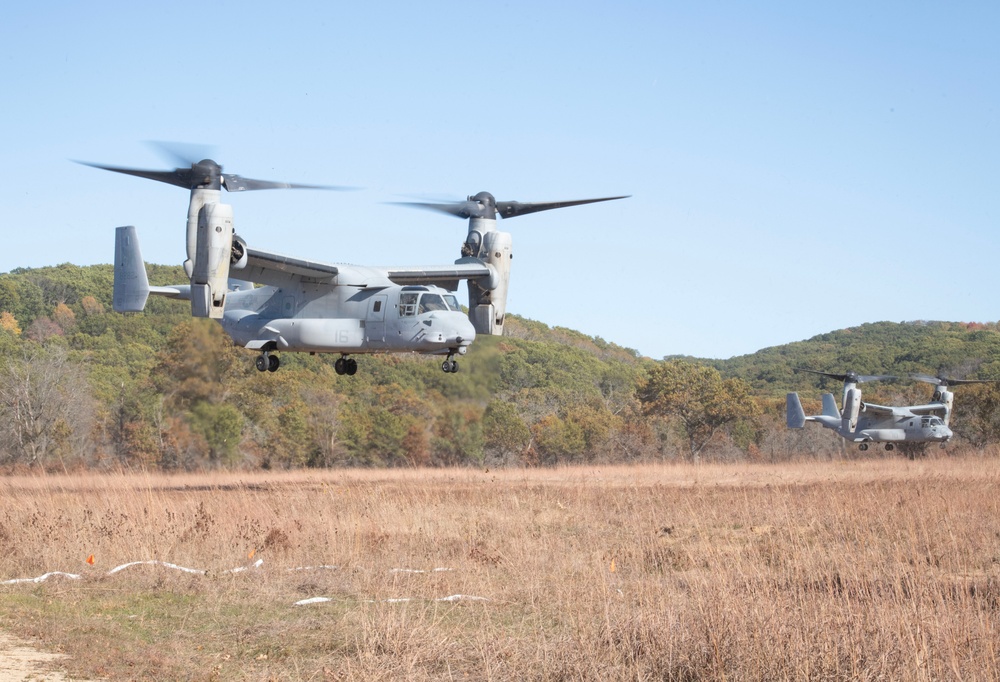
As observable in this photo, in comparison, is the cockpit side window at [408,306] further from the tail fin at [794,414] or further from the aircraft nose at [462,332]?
the tail fin at [794,414]

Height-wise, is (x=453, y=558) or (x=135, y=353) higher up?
(x=135, y=353)

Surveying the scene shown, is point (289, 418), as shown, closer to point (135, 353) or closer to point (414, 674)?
point (135, 353)

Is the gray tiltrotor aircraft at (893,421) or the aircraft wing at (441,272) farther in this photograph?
the gray tiltrotor aircraft at (893,421)

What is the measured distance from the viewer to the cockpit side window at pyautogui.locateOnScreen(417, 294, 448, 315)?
95.1ft

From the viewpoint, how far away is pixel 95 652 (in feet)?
28.8

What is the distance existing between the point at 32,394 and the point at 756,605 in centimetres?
4091

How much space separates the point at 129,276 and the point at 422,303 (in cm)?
791

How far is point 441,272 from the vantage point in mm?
30781

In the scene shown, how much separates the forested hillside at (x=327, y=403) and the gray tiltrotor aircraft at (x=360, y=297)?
5.03 feet

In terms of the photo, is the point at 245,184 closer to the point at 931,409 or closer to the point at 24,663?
the point at 24,663

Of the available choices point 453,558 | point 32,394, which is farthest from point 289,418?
point 453,558

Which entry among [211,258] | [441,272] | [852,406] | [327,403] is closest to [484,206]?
[441,272]

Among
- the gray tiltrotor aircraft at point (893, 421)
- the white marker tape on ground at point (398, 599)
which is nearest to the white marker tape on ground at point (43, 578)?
the white marker tape on ground at point (398, 599)

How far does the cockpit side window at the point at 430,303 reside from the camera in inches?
1142
